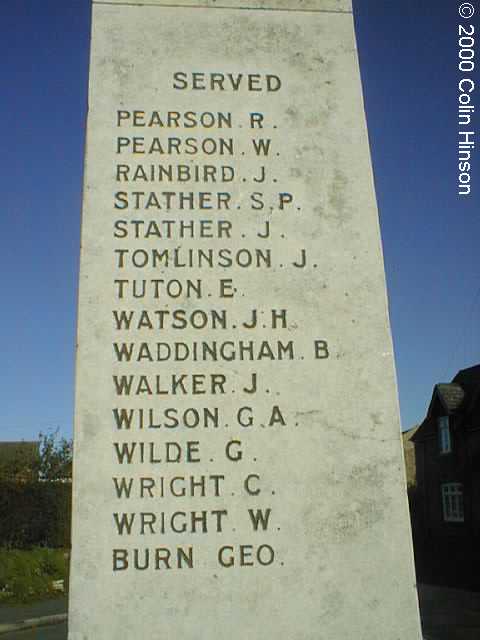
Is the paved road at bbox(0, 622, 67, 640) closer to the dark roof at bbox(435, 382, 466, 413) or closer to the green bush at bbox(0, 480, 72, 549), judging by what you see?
the green bush at bbox(0, 480, 72, 549)

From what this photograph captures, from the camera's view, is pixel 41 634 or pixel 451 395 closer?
pixel 41 634

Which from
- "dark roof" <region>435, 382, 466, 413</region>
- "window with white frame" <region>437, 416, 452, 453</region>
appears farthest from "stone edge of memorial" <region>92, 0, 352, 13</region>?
"window with white frame" <region>437, 416, 452, 453</region>

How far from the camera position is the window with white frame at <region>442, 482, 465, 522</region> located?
111ft

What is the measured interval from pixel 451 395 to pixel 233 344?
34.2m

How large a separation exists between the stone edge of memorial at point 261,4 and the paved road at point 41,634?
44.3 ft

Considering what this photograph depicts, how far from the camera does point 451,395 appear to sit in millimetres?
35969

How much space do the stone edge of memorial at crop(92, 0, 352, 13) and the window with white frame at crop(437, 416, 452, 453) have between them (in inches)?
1311

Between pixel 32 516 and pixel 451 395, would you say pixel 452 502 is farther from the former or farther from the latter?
pixel 32 516

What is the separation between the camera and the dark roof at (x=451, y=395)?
35.3 m

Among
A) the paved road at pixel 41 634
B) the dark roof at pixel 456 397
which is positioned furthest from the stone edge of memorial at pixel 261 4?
the dark roof at pixel 456 397

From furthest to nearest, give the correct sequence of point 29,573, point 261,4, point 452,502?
point 452,502
point 29,573
point 261,4

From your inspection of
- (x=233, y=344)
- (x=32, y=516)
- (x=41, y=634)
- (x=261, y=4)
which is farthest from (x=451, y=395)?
(x=233, y=344)

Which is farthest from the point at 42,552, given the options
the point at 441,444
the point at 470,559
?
the point at 441,444

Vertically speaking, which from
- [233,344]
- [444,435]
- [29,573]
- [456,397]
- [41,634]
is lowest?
[41,634]
